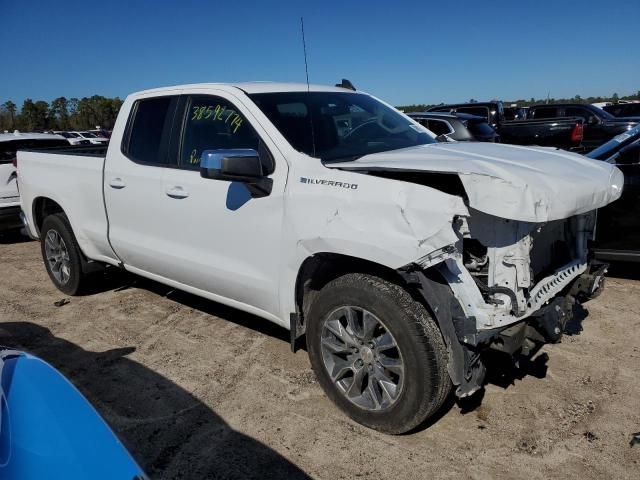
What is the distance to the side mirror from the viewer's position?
124 inches

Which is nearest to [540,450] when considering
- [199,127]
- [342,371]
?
[342,371]

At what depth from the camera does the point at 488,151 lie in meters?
3.47

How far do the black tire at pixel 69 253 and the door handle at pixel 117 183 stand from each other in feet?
3.78

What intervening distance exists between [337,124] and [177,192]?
1266 mm

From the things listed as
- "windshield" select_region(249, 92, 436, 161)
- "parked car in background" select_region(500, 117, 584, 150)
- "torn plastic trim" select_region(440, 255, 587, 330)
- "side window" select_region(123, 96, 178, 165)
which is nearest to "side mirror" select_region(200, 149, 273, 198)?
"windshield" select_region(249, 92, 436, 161)

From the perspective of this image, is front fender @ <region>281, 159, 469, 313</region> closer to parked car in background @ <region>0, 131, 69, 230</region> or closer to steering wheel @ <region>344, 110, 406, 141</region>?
steering wheel @ <region>344, 110, 406, 141</region>

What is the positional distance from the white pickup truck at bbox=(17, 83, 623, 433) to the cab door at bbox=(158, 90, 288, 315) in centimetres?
1

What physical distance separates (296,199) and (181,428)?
154 centimetres

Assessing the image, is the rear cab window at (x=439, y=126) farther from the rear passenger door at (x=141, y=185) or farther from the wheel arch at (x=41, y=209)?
the wheel arch at (x=41, y=209)

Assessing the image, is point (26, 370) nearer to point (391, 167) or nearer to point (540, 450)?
point (391, 167)

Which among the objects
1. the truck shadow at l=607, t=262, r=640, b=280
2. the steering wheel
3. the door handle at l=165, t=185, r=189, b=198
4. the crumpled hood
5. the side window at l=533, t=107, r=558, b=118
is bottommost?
the truck shadow at l=607, t=262, r=640, b=280

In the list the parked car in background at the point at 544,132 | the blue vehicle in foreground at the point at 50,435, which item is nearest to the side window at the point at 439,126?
the parked car in background at the point at 544,132

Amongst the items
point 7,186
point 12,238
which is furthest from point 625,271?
point 12,238

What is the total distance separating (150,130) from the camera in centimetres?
445
